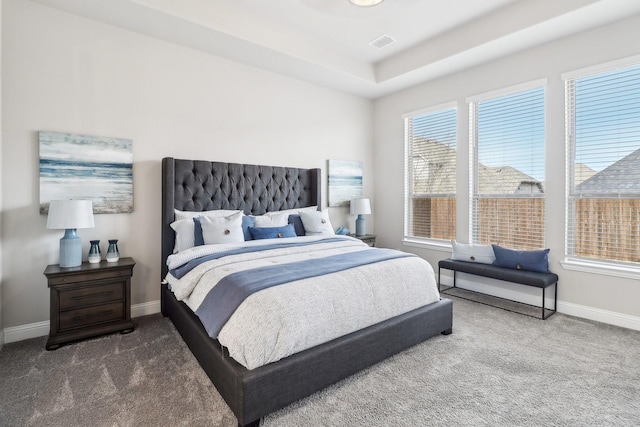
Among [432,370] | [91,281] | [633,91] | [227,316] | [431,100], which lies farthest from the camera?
[431,100]

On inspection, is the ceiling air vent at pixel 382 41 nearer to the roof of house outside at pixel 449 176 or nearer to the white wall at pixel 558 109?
the white wall at pixel 558 109

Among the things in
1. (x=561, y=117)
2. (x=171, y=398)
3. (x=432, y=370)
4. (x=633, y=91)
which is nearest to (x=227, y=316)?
(x=171, y=398)

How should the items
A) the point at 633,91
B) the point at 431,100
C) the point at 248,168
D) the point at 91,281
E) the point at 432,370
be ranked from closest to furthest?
the point at 432,370
the point at 91,281
the point at 633,91
the point at 248,168
the point at 431,100

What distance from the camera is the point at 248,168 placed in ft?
13.1

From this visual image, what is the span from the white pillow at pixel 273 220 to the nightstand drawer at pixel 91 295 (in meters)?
1.51

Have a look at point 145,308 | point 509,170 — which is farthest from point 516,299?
point 145,308

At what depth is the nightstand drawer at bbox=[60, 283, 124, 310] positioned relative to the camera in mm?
2664

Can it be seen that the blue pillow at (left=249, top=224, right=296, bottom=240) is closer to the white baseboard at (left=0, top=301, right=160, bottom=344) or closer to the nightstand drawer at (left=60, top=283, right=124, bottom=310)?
the nightstand drawer at (left=60, top=283, right=124, bottom=310)

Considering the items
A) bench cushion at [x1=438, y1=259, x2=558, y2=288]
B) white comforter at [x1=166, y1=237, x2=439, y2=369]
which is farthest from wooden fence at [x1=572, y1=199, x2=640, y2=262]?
white comforter at [x1=166, y1=237, x2=439, y2=369]

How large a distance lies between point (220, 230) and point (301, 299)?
5.18ft

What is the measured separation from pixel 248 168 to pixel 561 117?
3600 millimetres

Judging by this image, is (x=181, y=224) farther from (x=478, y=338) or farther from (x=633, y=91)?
(x=633, y=91)

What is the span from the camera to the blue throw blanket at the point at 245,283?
1.96 meters

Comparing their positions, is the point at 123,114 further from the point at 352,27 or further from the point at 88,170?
the point at 352,27
